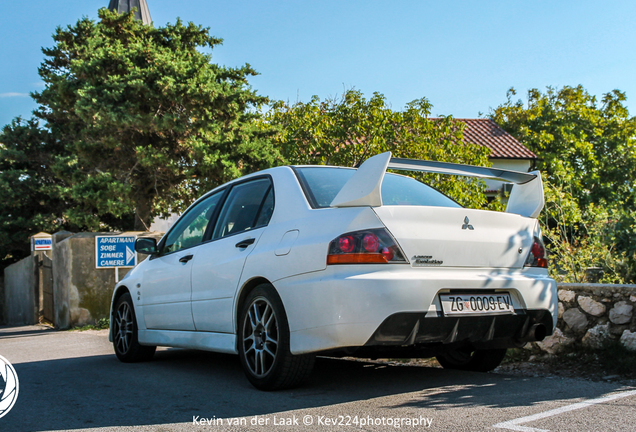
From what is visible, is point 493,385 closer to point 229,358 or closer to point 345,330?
point 345,330

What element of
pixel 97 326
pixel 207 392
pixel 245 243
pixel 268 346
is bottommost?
pixel 97 326

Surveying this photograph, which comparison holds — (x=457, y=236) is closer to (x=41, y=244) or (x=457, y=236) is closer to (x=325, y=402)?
(x=325, y=402)

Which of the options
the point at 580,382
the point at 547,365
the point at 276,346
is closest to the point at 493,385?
the point at 580,382

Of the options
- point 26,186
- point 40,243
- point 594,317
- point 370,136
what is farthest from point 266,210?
point 26,186

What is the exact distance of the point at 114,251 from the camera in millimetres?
12281

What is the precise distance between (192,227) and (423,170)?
2502 millimetres

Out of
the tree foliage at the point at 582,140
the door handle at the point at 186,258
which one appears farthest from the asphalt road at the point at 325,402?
the tree foliage at the point at 582,140

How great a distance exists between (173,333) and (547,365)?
3291 millimetres

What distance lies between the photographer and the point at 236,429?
11.4ft

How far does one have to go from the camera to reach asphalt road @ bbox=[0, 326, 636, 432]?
11.6 feet

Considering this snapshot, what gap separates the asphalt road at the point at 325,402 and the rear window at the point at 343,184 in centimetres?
133

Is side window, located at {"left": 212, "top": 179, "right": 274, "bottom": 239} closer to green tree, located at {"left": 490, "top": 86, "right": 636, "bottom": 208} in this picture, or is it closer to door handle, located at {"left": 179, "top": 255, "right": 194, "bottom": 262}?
door handle, located at {"left": 179, "top": 255, "right": 194, "bottom": 262}

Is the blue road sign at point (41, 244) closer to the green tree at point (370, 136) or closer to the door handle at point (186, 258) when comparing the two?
the green tree at point (370, 136)

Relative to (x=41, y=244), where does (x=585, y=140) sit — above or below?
above
